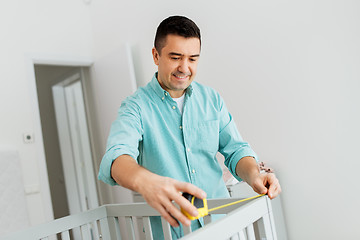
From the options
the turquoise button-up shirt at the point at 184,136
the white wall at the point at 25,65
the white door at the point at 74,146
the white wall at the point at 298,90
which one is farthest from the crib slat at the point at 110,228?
the white door at the point at 74,146

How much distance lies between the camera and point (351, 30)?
2.26 m

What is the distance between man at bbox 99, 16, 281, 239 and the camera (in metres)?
1.22

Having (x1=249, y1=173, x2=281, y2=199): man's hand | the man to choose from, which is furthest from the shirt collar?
(x1=249, y1=173, x2=281, y2=199): man's hand

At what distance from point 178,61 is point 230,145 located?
0.37 meters

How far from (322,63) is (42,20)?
9.30 feet

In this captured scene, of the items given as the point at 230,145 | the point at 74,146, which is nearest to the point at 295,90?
the point at 230,145

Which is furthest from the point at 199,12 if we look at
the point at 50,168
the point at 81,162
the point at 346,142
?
the point at 50,168

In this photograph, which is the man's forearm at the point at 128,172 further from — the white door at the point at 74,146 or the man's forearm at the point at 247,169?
the white door at the point at 74,146

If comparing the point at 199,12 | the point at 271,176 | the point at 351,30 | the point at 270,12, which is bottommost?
A: the point at 271,176

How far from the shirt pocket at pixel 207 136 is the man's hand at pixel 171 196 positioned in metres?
0.60

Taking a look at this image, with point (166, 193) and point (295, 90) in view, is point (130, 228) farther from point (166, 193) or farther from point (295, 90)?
point (295, 90)

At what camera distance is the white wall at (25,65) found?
3.50 m

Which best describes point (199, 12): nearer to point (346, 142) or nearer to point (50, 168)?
point (346, 142)

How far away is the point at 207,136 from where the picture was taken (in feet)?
4.45
